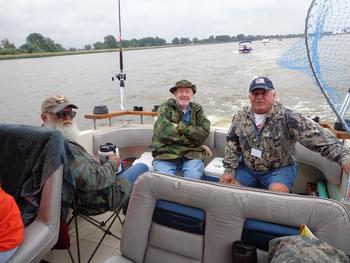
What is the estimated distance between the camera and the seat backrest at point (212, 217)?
43.5 inches

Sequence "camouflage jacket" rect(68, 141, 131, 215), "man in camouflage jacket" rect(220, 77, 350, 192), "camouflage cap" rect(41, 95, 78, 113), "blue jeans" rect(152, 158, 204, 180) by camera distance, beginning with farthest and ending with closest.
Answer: "blue jeans" rect(152, 158, 204, 180) → "man in camouflage jacket" rect(220, 77, 350, 192) → "camouflage cap" rect(41, 95, 78, 113) → "camouflage jacket" rect(68, 141, 131, 215)

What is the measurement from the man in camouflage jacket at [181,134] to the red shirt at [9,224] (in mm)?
1281

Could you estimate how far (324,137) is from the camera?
6.18ft

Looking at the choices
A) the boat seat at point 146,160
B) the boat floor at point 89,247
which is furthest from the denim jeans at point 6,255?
the boat seat at point 146,160

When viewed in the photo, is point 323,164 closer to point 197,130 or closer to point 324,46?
point 324,46

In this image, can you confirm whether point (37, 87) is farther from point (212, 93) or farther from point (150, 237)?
point (150, 237)

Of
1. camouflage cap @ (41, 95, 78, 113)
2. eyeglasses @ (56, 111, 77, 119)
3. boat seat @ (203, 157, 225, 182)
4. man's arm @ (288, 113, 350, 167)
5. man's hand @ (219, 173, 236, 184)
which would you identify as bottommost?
boat seat @ (203, 157, 225, 182)

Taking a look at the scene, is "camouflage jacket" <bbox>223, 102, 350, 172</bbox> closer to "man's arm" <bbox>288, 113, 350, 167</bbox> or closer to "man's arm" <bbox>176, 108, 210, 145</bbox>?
"man's arm" <bbox>288, 113, 350, 167</bbox>

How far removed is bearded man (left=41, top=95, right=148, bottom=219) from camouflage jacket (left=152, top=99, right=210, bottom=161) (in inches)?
30.2

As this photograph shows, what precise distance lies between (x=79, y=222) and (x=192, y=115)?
120cm

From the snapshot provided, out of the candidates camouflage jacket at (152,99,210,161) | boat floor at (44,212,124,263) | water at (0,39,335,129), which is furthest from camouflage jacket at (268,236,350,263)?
water at (0,39,335,129)

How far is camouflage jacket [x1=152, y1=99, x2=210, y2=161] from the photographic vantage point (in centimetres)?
255

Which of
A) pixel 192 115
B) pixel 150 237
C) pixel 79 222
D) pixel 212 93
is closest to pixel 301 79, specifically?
pixel 212 93

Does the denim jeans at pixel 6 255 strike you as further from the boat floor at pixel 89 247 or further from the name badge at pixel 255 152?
the name badge at pixel 255 152
